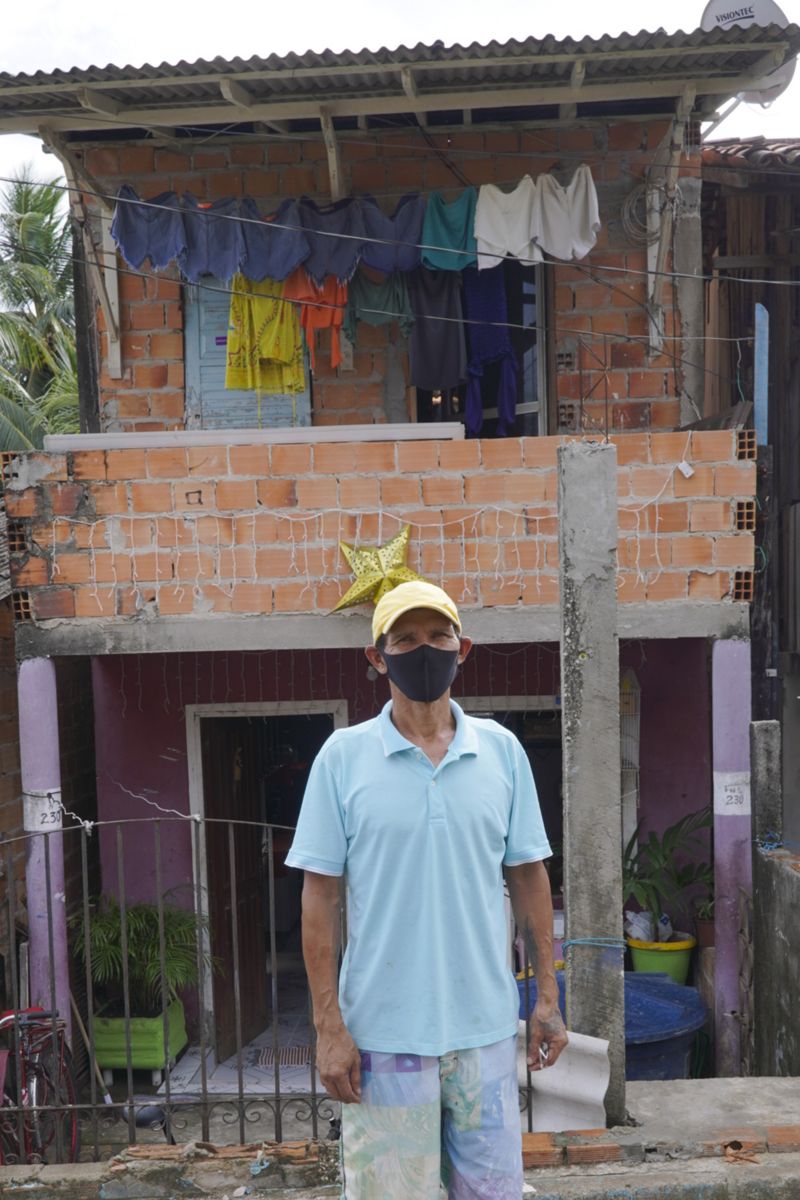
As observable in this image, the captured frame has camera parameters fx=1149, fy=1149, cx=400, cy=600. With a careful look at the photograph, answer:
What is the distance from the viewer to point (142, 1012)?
772cm

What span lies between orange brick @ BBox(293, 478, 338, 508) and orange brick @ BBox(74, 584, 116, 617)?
4.06ft

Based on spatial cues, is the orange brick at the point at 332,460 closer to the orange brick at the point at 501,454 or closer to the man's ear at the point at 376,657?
the orange brick at the point at 501,454

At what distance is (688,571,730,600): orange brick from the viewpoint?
6625mm

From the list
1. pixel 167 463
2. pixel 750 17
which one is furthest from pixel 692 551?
pixel 750 17

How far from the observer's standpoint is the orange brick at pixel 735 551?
6578 millimetres

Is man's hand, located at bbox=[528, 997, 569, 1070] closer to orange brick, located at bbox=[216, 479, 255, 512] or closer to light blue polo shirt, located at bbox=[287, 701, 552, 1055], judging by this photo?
light blue polo shirt, located at bbox=[287, 701, 552, 1055]

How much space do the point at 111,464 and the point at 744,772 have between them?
13.4ft

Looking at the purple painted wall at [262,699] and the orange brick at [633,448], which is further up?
the orange brick at [633,448]

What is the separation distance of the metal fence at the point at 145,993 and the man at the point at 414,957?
2813 mm

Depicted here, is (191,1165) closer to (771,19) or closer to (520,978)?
(520,978)

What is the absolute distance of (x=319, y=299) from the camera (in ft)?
26.6

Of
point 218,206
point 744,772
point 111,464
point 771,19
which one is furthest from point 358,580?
point 771,19

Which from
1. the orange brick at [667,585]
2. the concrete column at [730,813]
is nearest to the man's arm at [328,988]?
the orange brick at [667,585]

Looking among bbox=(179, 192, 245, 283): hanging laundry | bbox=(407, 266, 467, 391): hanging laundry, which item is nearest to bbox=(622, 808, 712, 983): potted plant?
bbox=(407, 266, 467, 391): hanging laundry
